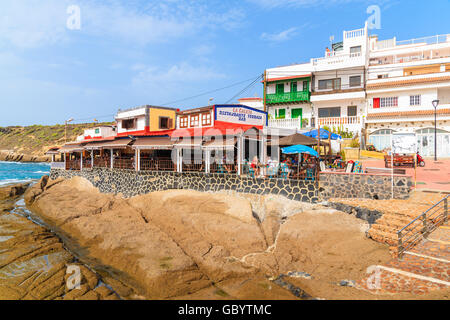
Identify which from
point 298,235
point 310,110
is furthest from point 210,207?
point 310,110

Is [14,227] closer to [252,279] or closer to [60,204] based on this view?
[60,204]

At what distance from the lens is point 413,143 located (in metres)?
16.3

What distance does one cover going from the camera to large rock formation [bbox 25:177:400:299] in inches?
335

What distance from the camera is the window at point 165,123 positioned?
92.2 feet

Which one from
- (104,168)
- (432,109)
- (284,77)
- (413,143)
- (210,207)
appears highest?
(284,77)

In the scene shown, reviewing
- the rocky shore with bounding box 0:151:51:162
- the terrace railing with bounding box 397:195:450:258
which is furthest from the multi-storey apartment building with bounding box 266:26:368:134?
the rocky shore with bounding box 0:151:51:162

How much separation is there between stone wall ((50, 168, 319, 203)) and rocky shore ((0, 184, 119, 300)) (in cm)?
693

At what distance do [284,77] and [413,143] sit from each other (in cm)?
2000

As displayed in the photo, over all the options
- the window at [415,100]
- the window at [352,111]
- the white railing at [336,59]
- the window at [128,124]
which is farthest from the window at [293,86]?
the window at [128,124]

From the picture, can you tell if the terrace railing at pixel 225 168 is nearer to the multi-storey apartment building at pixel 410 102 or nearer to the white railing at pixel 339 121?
the white railing at pixel 339 121

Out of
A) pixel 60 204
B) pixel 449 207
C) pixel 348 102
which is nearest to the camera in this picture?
pixel 449 207

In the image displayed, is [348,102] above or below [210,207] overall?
above

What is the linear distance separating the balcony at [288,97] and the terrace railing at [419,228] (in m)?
23.6

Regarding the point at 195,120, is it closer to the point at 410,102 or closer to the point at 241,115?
the point at 241,115
